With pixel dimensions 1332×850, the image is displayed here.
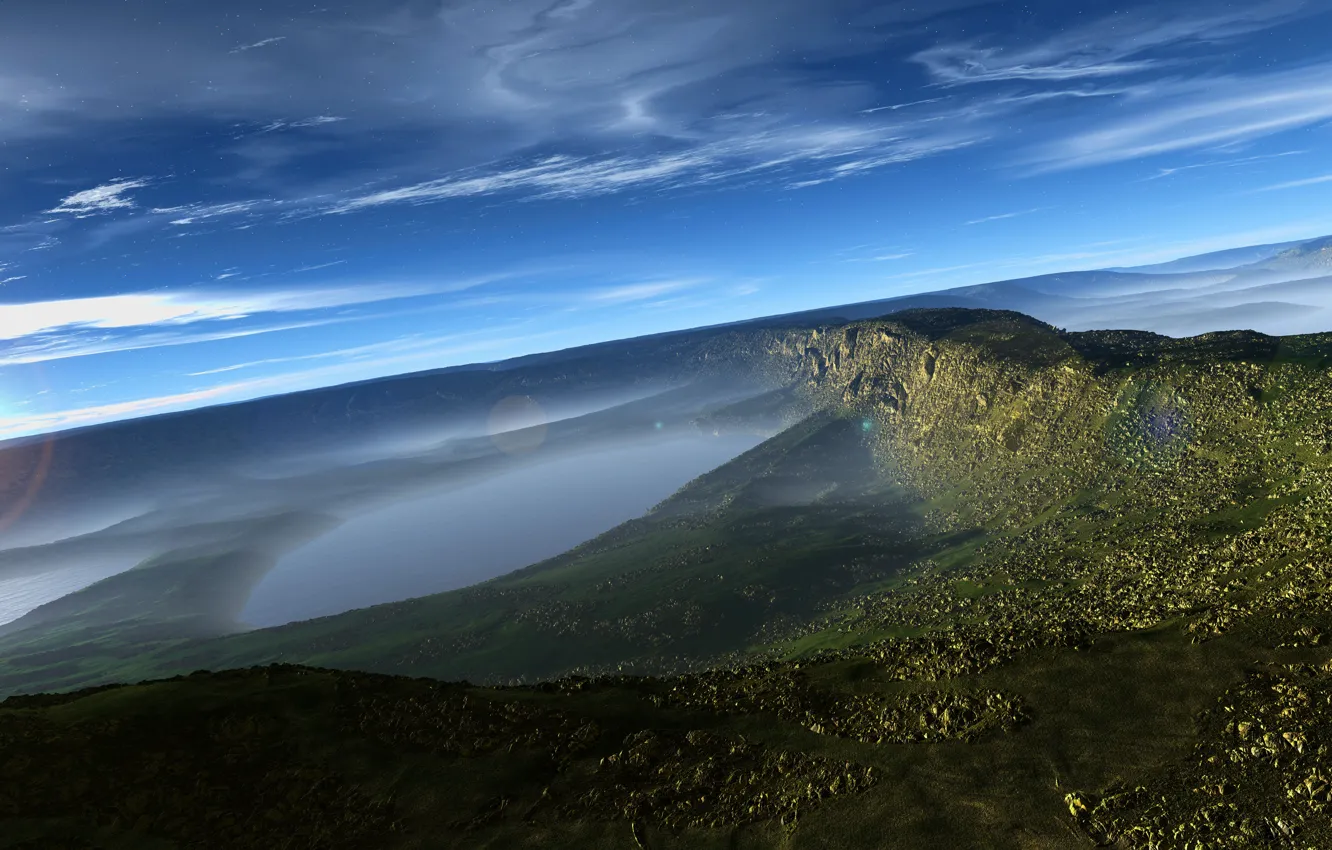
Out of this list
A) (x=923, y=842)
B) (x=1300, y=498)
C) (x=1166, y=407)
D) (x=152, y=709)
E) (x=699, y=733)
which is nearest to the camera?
(x=923, y=842)

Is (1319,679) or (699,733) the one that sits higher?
(1319,679)

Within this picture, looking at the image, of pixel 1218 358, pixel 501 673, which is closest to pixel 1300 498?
pixel 1218 358

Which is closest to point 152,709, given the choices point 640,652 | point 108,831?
point 108,831

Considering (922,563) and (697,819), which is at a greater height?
(697,819)

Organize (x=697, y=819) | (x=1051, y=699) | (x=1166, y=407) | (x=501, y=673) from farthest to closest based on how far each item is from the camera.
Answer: (x=501, y=673) → (x=1166, y=407) → (x=1051, y=699) → (x=697, y=819)

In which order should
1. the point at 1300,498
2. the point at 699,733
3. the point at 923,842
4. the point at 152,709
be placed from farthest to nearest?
the point at 1300,498 → the point at 152,709 → the point at 699,733 → the point at 923,842

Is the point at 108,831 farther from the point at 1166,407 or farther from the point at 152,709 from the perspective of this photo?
the point at 1166,407

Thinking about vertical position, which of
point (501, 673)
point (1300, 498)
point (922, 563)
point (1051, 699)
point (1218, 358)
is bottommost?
point (501, 673)

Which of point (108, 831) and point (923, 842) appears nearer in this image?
point (923, 842)

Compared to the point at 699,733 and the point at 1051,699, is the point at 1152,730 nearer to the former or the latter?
the point at 1051,699
